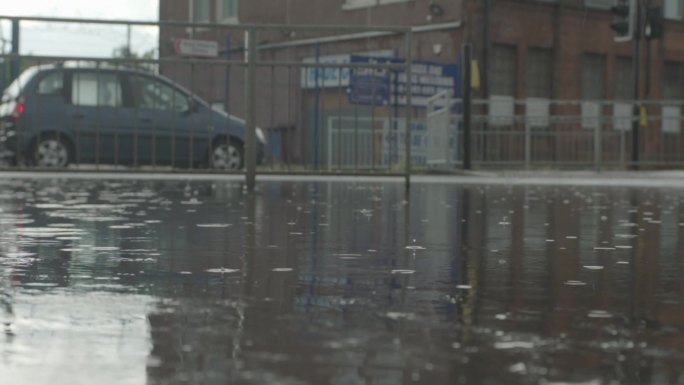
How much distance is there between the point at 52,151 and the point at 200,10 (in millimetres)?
30732

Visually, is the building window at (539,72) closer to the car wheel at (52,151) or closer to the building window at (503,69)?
the building window at (503,69)

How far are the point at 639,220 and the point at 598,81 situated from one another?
3030cm

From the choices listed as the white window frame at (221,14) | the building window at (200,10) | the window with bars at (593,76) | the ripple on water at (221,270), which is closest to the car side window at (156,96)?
the ripple on water at (221,270)

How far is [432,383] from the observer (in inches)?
128

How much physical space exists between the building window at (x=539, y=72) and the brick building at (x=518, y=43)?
3 cm

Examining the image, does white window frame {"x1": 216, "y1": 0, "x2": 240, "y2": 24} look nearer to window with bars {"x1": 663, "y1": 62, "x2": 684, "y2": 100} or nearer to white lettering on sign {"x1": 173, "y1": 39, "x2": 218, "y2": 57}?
white lettering on sign {"x1": 173, "y1": 39, "x2": 218, "y2": 57}

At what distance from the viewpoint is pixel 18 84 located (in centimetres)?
1658

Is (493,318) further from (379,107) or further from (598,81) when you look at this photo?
(598,81)

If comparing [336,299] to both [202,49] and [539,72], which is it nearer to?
[202,49]

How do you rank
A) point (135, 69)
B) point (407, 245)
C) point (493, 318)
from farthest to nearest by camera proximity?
1. point (135, 69)
2. point (407, 245)
3. point (493, 318)

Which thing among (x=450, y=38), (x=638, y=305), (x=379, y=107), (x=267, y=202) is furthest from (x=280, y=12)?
(x=638, y=305)

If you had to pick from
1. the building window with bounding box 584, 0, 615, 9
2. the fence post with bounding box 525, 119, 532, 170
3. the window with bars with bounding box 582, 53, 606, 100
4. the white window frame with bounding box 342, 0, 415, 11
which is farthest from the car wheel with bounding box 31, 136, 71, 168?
the building window with bounding box 584, 0, 615, 9

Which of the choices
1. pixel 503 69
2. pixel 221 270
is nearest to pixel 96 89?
pixel 221 270

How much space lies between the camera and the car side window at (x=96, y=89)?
16.7m
